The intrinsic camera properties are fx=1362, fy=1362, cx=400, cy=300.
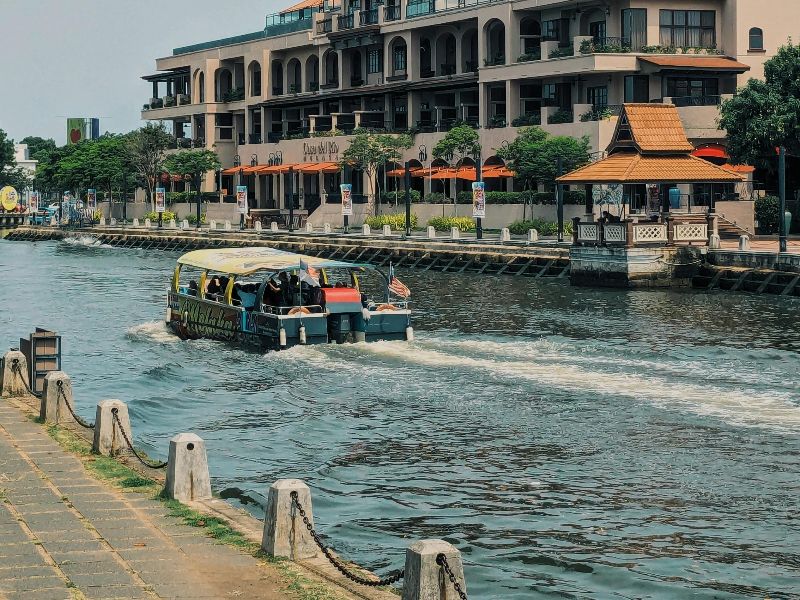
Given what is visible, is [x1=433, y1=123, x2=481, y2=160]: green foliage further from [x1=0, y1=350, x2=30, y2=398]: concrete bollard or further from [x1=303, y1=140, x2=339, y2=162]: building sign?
[x1=0, y1=350, x2=30, y2=398]: concrete bollard

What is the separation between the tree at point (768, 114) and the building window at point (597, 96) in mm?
12350

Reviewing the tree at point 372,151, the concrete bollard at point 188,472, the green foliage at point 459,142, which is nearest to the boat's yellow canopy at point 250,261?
the concrete bollard at point 188,472

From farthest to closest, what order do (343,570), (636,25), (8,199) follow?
(8,199) < (636,25) < (343,570)

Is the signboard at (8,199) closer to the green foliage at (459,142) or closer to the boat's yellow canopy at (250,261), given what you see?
the green foliage at (459,142)

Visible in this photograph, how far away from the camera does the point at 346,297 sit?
36.2m

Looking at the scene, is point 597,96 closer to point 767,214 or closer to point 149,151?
point 767,214

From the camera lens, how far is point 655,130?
57812 millimetres

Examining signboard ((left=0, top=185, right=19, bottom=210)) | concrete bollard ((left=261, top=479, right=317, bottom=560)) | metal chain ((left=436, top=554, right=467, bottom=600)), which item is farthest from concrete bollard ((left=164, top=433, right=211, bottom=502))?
signboard ((left=0, top=185, right=19, bottom=210))

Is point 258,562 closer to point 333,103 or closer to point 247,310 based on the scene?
point 247,310

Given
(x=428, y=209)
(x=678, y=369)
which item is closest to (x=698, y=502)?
(x=678, y=369)

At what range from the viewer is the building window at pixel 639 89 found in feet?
257

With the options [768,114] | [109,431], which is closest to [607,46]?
[768,114]

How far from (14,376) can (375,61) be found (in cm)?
8075

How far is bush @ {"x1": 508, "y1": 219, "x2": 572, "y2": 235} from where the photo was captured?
73688mm
